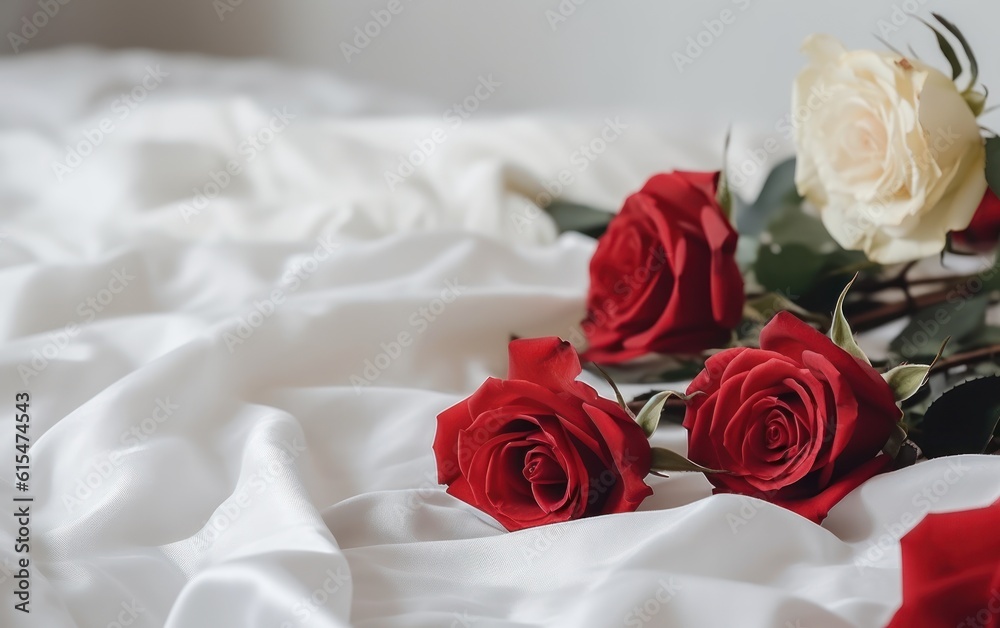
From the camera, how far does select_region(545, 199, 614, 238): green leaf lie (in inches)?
39.8

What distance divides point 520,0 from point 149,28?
3.69 feet

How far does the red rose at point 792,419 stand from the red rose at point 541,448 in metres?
0.04

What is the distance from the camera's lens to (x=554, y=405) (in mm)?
473

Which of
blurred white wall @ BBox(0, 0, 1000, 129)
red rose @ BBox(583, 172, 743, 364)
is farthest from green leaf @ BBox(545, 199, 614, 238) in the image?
blurred white wall @ BBox(0, 0, 1000, 129)

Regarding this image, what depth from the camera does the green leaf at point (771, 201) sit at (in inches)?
32.5

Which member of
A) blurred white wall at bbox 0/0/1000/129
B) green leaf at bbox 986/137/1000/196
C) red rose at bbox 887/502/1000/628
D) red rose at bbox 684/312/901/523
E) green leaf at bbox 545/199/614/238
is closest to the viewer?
red rose at bbox 887/502/1000/628

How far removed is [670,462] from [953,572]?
0.15 metres

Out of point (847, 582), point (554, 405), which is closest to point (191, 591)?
point (554, 405)

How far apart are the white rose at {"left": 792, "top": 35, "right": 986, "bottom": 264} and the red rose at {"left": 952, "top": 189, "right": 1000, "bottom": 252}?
0.03 metres

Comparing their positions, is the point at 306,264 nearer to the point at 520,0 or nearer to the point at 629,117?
the point at 629,117

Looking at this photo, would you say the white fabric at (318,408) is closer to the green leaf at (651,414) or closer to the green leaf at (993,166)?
the green leaf at (651,414)

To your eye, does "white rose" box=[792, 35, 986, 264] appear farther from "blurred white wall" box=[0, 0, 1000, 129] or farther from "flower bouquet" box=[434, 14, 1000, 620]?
"blurred white wall" box=[0, 0, 1000, 129]

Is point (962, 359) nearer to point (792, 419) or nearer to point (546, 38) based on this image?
point (792, 419)

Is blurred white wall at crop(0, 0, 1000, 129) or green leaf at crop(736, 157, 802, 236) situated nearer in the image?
green leaf at crop(736, 157, 802, 236)
